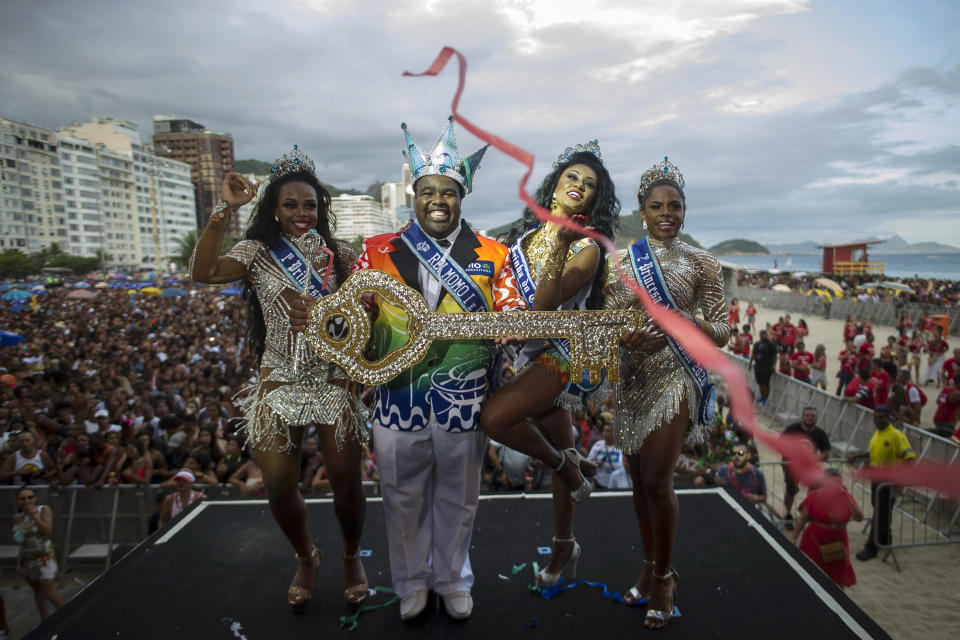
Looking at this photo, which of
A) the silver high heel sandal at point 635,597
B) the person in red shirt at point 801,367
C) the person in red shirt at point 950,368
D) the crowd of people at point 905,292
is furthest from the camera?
the crowd of people at point 905,292

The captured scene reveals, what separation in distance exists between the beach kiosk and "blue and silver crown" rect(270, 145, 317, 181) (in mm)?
54588

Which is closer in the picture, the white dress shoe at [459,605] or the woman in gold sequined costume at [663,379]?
the woman in gold sequined costume at [663,379]

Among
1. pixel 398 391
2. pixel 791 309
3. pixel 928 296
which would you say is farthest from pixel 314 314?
pixel 791 309

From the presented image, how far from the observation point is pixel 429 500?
9.46 ft

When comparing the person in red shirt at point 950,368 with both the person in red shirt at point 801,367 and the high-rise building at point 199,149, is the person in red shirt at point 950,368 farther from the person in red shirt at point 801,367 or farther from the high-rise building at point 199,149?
the high-rise building at point 199,149

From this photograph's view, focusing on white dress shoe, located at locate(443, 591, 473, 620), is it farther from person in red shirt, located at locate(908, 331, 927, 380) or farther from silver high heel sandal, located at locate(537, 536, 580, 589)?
person in red shirt, located at locate(908, 331, 927, 380)

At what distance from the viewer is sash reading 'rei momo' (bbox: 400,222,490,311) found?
265 centimetres

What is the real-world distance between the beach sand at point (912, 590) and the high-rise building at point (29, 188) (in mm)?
39416

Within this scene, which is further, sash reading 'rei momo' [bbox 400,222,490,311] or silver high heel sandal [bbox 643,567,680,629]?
silver high heel sandal [bbox 643,567,680,629]

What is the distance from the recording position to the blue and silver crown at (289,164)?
9.75 ft

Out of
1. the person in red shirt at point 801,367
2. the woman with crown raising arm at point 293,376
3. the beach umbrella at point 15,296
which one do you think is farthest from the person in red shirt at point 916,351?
the beach umbrella at point 15,296

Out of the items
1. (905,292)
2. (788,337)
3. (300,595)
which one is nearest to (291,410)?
(300,595)


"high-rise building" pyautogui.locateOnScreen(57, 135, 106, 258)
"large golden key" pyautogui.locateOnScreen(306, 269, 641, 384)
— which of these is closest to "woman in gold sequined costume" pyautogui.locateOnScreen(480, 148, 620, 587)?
"large golden key" pyautogui.locateOnScreen(306, 269, 641, 384)

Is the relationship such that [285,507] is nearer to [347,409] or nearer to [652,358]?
[347,409]
